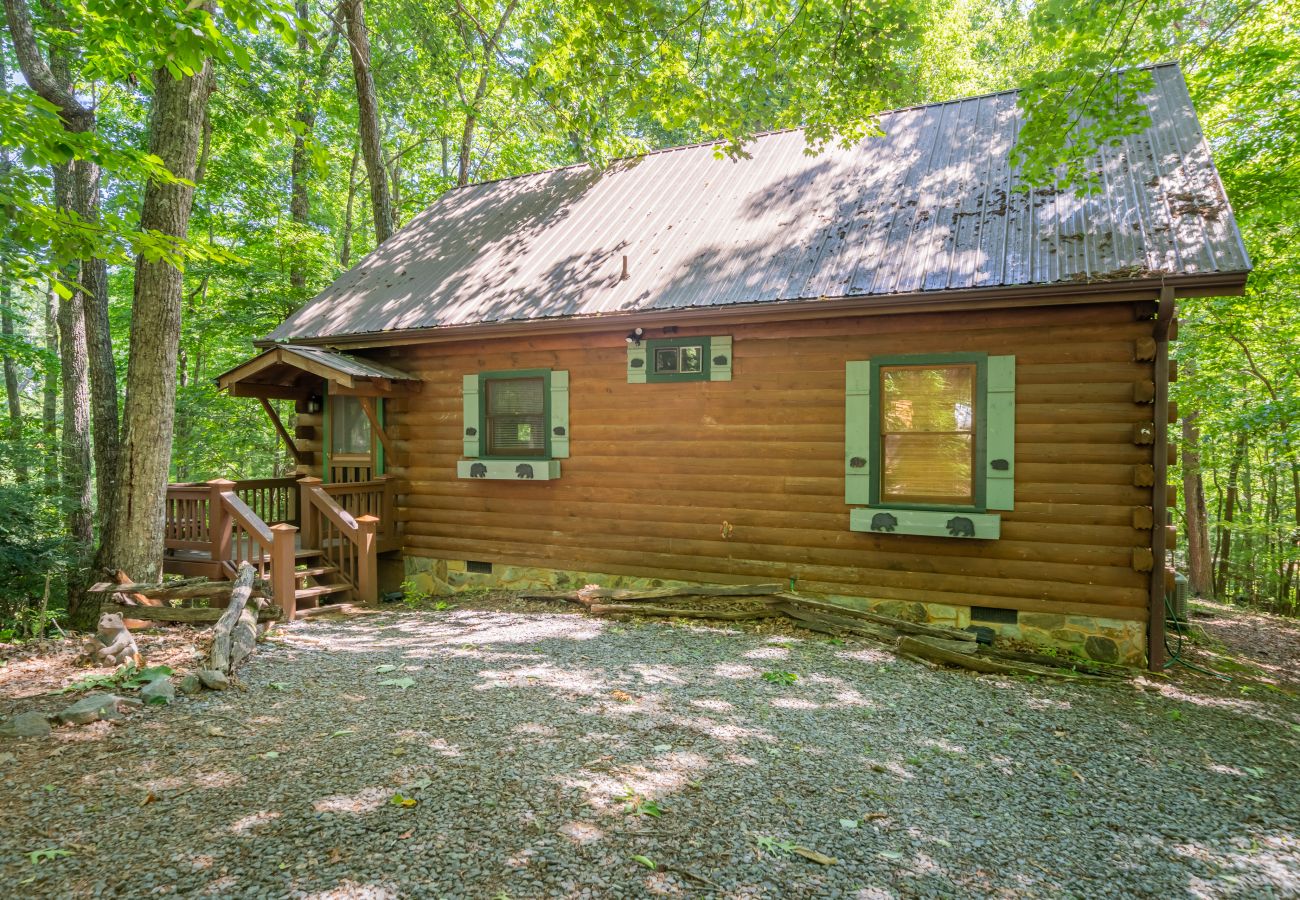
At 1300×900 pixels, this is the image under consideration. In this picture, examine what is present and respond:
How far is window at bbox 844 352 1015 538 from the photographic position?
252 inches

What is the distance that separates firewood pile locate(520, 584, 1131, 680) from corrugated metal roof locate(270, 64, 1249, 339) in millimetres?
2993

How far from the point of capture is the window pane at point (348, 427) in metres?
10.0

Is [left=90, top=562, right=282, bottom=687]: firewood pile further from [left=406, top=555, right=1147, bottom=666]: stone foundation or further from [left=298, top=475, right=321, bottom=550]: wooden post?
[left=406, top=555, right=1147, bottom=666]: stone foundation

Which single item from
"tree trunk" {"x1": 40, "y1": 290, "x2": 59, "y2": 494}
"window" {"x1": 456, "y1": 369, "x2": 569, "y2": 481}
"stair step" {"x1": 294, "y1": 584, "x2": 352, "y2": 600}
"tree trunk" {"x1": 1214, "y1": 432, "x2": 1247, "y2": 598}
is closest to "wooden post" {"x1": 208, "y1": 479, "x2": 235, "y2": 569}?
"stair step" {"x1": 294, "y1": 584, "x2": 352, "y2": 600}

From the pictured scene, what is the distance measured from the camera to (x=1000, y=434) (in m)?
6.38

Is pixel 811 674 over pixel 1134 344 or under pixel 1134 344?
under

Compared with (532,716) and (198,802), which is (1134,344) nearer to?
(532,716)

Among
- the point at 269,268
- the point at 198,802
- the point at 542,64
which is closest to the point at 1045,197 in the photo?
the point at 542,64

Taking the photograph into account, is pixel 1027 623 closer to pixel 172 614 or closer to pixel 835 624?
pixel 835 624

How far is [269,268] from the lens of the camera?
15.1m

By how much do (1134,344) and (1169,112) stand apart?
12.1ft

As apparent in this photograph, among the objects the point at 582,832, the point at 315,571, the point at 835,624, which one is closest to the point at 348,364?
the point at 315,571

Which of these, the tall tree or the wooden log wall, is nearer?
the wooden log wall

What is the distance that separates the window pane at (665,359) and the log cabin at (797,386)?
0.21 feet
